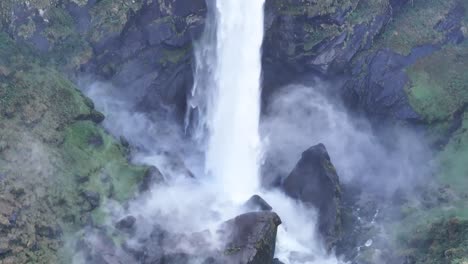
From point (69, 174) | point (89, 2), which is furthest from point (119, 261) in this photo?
point (89, 2)

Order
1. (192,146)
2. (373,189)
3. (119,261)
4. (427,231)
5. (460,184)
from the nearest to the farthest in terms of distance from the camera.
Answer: (119,261) < (427,231) < (460,184) < (373,189) < (192,146)

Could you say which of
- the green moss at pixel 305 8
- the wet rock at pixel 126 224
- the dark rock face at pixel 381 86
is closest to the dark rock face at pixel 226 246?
the wet rock at pixel 126 224

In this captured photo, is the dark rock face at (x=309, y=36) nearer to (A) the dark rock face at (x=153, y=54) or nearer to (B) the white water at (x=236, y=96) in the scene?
(B) the white water at (x=236, y=96)

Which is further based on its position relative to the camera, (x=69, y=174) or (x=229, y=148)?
(x=229, y=148)

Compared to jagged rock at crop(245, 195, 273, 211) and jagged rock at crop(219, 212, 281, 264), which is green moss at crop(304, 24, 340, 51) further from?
jagged rock at crop(219, 212, 281, 264)

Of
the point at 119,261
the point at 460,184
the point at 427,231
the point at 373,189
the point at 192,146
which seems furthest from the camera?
the point at 192,146

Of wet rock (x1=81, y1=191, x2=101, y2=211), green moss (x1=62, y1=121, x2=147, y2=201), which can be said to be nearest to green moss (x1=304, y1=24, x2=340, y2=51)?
green moss (x1=62, y1=121, x2=147, y2=201)

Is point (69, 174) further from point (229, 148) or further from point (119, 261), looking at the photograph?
point (229, 148)
